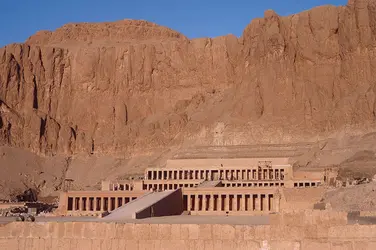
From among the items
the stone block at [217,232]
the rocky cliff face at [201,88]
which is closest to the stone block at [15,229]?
the stone block at [217,232]

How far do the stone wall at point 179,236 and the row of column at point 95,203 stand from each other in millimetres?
35577

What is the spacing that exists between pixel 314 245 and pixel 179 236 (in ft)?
20.3

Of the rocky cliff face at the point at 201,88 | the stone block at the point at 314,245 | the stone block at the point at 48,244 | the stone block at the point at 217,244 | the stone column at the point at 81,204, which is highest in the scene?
the rocky cliff face at the point at 201,88

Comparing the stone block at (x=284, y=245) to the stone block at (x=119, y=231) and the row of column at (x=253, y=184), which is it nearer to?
the stone block at (x=119, y=231)

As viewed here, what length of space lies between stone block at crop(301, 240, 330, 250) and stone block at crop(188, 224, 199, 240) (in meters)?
4.88

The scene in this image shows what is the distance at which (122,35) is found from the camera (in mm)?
192250

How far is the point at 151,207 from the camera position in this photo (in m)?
48.5

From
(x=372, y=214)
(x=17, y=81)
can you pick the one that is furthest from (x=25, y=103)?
(x=372, y=214)

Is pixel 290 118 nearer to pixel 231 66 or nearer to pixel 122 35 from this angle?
pixel 231 66

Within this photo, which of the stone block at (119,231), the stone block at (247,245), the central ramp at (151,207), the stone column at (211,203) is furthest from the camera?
the stone column at (211,203)

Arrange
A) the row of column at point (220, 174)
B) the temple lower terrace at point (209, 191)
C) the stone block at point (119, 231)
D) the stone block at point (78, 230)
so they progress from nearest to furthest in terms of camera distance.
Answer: the stone block at point (119, 231) < the stone block at point (78, 230) < the temple lower terrace at point (209, 191) < the row of column at point (220, 174)

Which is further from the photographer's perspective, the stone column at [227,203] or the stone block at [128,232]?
the stone column at [227,203]

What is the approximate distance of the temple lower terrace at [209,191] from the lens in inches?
2395

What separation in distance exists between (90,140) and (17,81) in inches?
888
